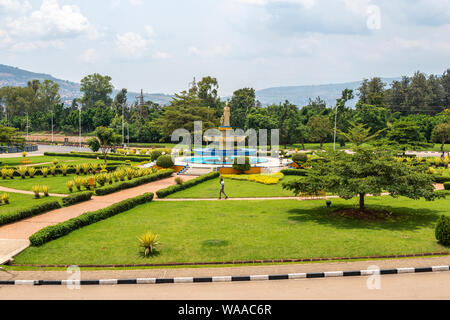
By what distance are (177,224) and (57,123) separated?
97.5m

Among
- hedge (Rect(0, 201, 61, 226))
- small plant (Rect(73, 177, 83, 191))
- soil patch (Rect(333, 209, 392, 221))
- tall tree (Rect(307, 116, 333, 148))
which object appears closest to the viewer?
hedge (Rect(0, 201, 61, 226))

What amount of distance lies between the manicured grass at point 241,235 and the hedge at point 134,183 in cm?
488

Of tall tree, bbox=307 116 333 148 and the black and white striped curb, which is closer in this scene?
the black and white striped curb

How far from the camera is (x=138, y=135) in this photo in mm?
82500

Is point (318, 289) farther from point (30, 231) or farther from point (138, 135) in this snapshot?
point (138, 135)

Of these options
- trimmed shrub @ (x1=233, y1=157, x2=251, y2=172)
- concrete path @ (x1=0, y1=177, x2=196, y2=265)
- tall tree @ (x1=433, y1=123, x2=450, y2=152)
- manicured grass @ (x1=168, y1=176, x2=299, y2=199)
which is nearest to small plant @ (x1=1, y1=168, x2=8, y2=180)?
concrete path @ (x1=0, y1=177, x2=196, y2=265)

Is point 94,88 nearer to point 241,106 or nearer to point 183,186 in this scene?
point 241,106

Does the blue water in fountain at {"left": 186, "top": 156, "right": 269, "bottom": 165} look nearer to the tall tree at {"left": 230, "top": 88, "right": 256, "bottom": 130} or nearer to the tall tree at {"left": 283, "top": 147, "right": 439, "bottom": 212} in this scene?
the tall tree at {"left": 283, "top": 147, "right": 439, "bottom": 212}

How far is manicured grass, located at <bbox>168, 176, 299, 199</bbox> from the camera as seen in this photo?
83.4 ft

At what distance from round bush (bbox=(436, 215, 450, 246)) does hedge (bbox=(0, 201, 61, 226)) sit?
731 inches

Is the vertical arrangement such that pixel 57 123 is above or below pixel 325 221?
above

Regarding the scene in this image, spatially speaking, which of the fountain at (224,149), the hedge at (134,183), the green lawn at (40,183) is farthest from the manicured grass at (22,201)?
the fountain at (224,149)
